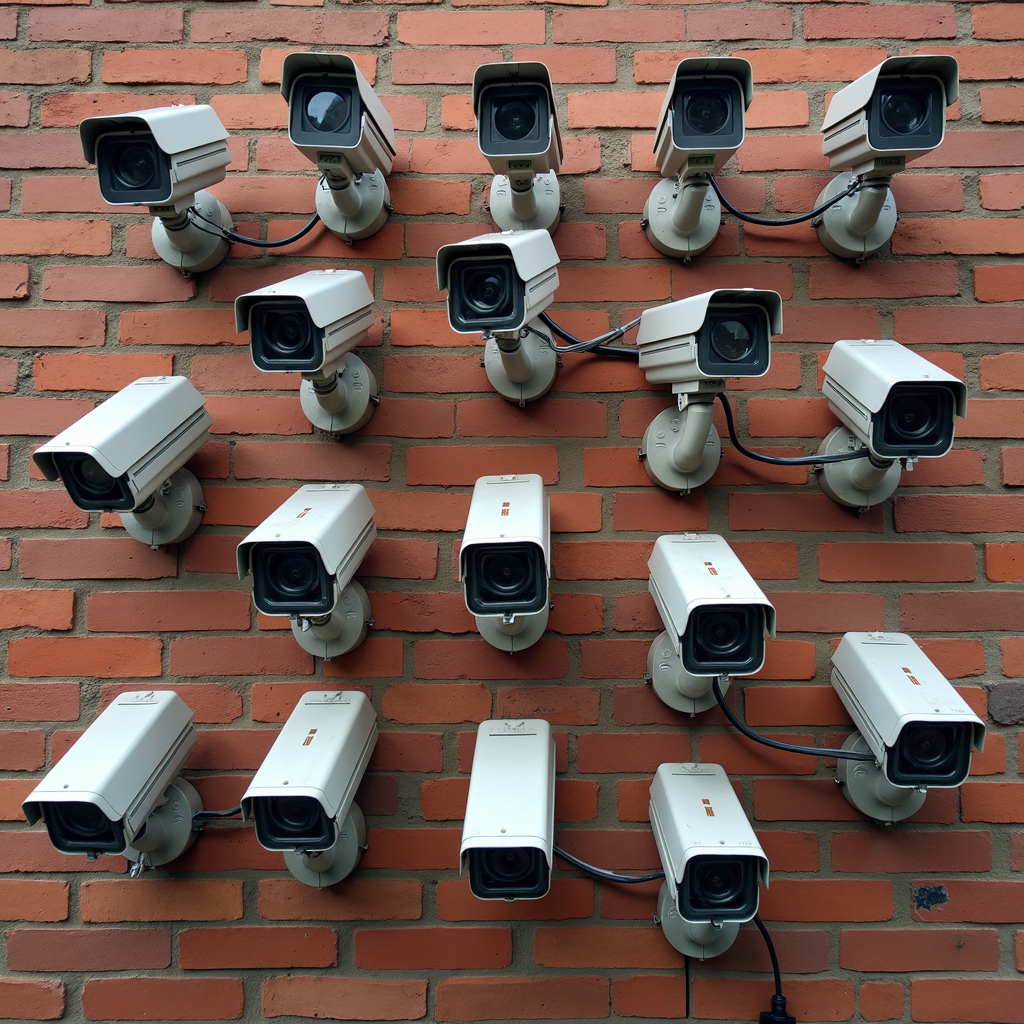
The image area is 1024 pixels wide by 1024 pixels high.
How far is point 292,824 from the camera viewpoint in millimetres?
1054

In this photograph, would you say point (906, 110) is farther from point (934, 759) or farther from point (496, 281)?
point (934, 759)

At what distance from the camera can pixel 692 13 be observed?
133cm

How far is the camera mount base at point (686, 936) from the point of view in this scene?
1201mm

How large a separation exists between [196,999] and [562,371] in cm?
122

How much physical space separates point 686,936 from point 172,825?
85 cm

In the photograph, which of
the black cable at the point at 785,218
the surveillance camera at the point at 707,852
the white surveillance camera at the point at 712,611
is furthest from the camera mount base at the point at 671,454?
the surveillance camera at the point at 707,852

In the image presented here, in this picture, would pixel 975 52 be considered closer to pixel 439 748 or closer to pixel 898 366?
pixel 898 366

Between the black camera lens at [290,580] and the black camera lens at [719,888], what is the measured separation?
62 cm

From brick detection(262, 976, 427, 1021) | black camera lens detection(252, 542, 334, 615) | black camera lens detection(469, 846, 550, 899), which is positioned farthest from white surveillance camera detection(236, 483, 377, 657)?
brick detection(262, 976, 427, 1021)

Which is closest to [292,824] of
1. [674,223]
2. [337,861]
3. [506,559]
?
[337,861]

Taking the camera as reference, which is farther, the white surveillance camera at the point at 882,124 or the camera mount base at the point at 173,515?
the camera mount base at the point at 173,515

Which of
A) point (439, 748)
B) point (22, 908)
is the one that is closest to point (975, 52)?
point (439, 748)

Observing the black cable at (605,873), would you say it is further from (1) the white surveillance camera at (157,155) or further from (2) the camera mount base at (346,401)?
(1) the white surveillance camera at (157,155)

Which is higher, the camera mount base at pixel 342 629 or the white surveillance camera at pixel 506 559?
the white surveillance camera at pixel 506 559
